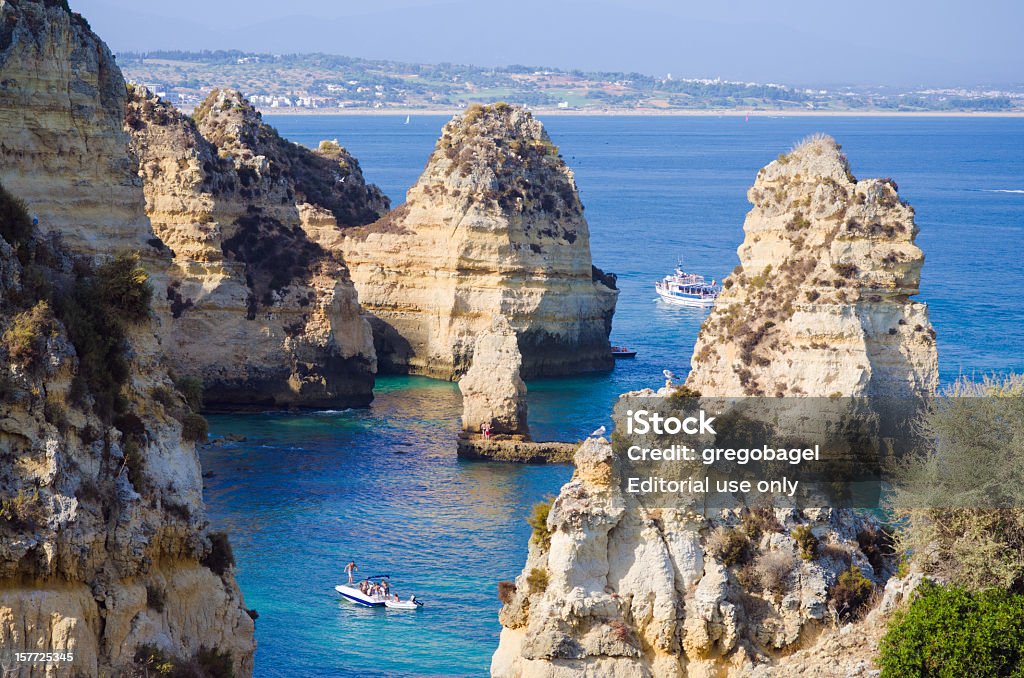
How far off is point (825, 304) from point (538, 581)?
696 inches

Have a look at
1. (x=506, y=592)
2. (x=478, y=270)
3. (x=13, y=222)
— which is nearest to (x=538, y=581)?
(x=506, y=592)

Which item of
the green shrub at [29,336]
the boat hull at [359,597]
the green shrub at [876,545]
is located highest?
the green shrub at [29,336]

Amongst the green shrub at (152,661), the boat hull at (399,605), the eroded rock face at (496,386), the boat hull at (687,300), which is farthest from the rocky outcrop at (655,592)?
the boat hull at (687,300)

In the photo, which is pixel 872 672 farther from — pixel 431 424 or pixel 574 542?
pixel 431 424

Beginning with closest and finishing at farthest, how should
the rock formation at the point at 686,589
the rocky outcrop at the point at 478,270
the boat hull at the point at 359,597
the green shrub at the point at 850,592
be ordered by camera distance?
the rock formation at the point at 686,589, the green shrub at the point at 850,592, the boat hull at the point at 359,597, the rocky outcrop at the point at 478,270

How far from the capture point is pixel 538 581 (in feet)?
91.4

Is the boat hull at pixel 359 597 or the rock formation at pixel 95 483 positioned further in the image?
the boat hull at pixel 359 597

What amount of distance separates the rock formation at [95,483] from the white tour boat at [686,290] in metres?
69.4

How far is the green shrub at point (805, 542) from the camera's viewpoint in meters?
28.6

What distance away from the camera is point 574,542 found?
27.6 meters

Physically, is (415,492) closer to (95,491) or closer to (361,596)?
(361,596)

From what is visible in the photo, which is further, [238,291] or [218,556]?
[238,291]

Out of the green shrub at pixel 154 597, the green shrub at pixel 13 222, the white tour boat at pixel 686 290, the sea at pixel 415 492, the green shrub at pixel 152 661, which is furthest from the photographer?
the white tour boat at pixel 686 290

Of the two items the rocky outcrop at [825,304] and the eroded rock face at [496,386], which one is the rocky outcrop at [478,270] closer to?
the eroded rock face at [496,386]
